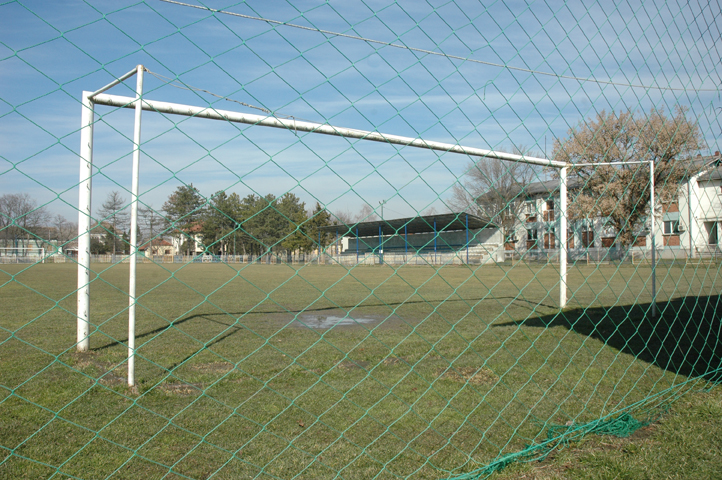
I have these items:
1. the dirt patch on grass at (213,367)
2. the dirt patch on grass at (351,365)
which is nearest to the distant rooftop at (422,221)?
the dirt patch on grass at (351,365)

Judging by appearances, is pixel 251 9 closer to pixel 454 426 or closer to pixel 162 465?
pixel 162 465

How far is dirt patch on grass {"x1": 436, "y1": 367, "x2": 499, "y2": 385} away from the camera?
3.32 m

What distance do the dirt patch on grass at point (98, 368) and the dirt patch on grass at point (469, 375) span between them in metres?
2.41

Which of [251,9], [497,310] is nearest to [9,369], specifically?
[251,9]

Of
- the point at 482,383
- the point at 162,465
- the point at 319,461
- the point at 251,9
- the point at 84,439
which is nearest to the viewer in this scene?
the point at 251,9

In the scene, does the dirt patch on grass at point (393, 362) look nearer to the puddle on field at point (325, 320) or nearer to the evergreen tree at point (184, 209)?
the puddle on field at point (325, 320)

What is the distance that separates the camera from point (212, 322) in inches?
252

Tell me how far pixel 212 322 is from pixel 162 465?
467 centimetres

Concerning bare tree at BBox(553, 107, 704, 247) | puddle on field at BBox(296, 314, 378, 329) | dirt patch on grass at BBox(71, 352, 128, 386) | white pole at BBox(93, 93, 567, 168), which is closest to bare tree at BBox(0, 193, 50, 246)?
white pole at BBox(93, 93, 567, 168)

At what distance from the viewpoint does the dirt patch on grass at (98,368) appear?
132 inches

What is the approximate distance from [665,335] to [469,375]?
302cm

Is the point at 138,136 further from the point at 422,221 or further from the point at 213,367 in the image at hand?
the point at 422,221

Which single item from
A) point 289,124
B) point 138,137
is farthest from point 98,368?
point 289,124

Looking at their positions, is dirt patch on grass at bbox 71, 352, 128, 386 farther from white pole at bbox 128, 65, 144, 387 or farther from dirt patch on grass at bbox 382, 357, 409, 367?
dirt patch on grass at bbox 382, 357, 409, 367
